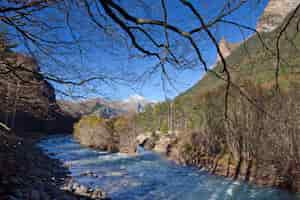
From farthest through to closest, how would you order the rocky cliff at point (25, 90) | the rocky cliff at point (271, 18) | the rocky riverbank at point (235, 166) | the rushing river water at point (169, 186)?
the rocky riverbank at point (235, 166), the rushing river water at point (169, 186), the rocky cliff at point (25, 90), the rocky cliff at point (271, 18)

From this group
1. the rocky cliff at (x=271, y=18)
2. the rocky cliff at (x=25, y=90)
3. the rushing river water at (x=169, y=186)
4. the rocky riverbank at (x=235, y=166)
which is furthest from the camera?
the rocky riverbank at (x=235, y=166)

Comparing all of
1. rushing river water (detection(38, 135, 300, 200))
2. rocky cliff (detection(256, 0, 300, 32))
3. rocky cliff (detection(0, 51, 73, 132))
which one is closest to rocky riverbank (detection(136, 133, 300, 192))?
rushing river water (detection(38, 135, 300, 200))

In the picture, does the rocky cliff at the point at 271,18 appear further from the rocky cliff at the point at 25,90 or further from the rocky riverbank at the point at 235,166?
the rocky riverbank at the point at 235,166

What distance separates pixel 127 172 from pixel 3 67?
8963 mm

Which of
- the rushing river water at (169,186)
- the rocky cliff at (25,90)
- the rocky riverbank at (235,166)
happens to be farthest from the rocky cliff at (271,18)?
the rocky riverbank at (235,166)

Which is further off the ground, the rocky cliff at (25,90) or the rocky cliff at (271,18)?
the rocky cliff at (271,18)

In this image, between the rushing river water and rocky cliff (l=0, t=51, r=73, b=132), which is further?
the rushing river water

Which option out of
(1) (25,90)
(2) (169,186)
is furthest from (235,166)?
(1) (25,90)

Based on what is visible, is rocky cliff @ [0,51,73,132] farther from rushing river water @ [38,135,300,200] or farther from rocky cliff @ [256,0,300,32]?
rushing river water @ [38,135,300,200]

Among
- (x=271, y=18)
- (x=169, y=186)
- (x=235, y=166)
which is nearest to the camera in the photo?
(x=271, y=18)

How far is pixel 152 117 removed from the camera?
→ 141ft

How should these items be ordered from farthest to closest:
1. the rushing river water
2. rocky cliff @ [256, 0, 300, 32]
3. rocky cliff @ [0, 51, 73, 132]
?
the rushing river water → rocky cliff @ [0, 51, 73, 132] → rocky cliff @ [256, 0, 300, 32]

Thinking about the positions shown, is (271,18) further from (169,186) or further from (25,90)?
(169,186)

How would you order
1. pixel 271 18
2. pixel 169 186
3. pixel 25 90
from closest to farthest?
pixel 271 18 < pixel 25 90 < pixel 169 186
